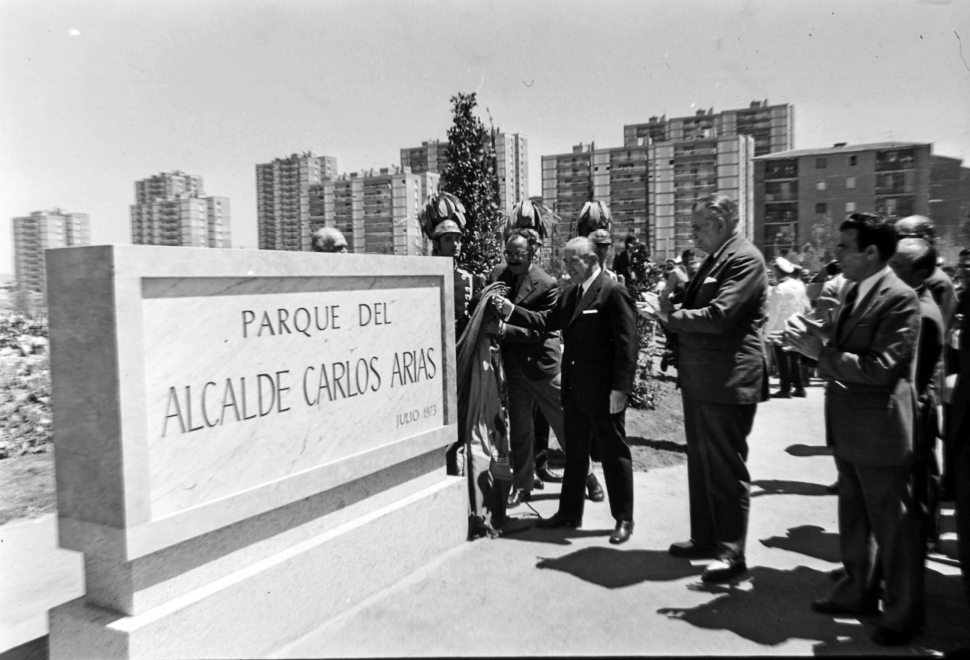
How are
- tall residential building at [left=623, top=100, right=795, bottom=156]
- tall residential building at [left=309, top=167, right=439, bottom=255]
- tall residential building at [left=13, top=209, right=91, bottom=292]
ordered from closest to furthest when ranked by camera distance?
1. tall residential building at [left=13, top=209, right=91, bottom=292]
2. tall residential building at [left=309, top=167, right=439, bottom=255]
3. tall residential building at [left=623, top=100, right=795, bottom=156]

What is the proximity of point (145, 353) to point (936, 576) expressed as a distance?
432 centimetres

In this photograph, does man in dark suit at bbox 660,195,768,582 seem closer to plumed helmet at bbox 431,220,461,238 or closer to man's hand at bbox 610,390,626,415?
man's hand at bbox 610,390,626,415

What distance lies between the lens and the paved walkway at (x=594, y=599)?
3.13 meters

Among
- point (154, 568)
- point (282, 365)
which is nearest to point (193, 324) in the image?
point (282, 365)

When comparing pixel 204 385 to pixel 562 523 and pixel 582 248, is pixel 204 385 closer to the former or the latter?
pixel 582 248

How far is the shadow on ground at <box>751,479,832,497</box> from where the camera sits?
18.7 feet

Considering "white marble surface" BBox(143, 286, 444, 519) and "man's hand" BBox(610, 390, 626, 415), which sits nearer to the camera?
"white marble surface" BBox(143, 286, 444, 519)

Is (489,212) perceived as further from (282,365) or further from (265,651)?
(265,651)

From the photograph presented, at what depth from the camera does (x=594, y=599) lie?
11.9ft

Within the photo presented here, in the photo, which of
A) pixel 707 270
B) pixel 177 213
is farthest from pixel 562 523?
pixel 177 213

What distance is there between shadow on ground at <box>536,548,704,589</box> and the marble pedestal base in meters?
0.78

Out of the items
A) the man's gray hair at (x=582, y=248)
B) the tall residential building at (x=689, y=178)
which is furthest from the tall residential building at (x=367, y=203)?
the man's gray hair at (x=582, y=248)

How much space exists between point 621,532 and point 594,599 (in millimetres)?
936

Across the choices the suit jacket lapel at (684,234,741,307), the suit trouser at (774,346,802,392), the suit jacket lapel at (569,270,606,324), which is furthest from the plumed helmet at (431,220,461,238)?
the suit trouser at (774,346,802,392)
